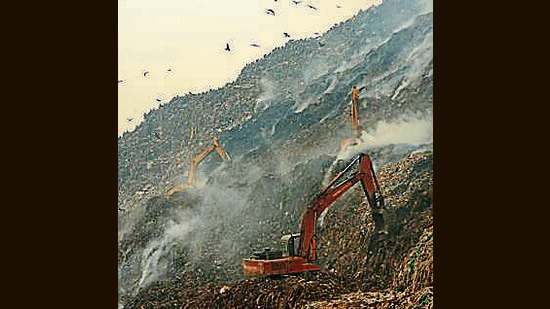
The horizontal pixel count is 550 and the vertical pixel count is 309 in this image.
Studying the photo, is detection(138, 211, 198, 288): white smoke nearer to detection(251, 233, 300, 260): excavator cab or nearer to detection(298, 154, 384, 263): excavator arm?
detection(251, 233, 300, 260): excavator cab

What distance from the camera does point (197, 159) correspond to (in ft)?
12.6

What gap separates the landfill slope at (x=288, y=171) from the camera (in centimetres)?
378

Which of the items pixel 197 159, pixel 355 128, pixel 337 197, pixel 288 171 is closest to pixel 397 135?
pixel 355 128

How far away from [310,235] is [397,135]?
0.63m

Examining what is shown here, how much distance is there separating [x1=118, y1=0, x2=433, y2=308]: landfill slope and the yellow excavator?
0.02 meters

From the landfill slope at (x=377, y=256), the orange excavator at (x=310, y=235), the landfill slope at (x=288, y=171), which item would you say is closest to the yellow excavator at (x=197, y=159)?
the landfill slope at (x=288, y=171)

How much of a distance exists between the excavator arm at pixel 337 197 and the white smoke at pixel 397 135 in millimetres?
52

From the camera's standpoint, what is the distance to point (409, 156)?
4160mm

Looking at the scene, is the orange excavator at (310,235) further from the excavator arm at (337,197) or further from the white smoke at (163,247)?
the white smoke at (163,247)

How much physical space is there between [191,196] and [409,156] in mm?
1072

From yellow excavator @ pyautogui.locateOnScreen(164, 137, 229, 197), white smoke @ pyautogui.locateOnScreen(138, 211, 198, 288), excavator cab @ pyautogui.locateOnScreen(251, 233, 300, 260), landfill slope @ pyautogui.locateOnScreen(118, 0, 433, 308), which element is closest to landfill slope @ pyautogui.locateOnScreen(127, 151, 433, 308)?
landfill slope @ pyautogui.locateOnScreen(118, 0, 433, 308)

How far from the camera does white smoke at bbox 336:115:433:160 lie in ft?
13.4
